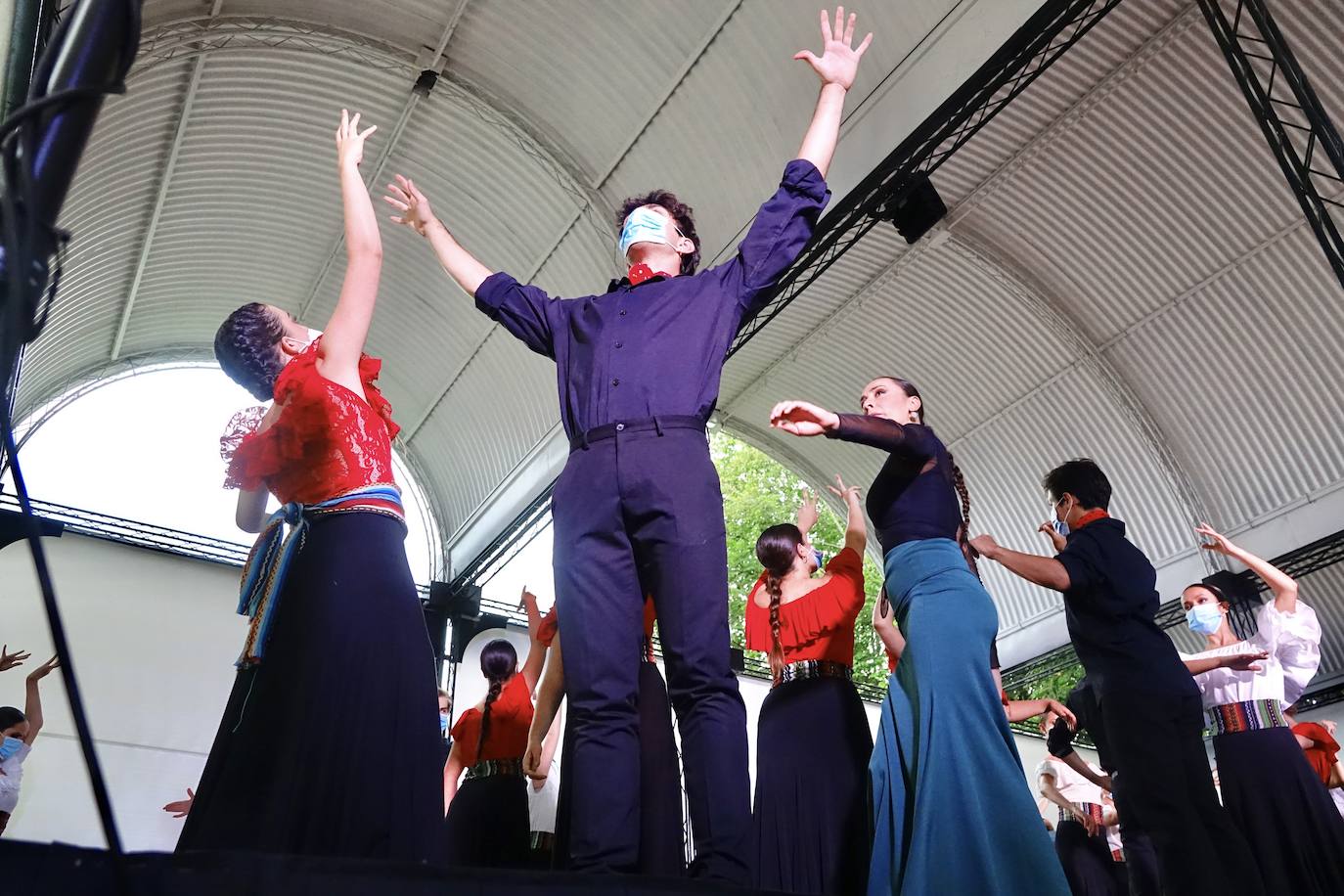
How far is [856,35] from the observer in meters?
7.00

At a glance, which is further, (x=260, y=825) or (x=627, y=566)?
(x=627, y=566)

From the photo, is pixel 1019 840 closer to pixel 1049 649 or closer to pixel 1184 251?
pixel 1184 251

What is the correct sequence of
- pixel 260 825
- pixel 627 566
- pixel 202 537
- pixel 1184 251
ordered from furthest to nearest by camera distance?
pixel 202 537, pixel 1184 251, pixel 627 566, pixel 260 825

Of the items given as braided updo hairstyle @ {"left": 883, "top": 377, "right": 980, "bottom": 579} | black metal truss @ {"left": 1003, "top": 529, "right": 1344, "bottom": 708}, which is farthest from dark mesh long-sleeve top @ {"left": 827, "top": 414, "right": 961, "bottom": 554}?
black metal truss @ {"left": 1003, "top": 529, "right": 1344, "bottom": 708}

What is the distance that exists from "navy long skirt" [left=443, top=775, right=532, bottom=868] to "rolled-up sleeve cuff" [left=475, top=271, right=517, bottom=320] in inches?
101

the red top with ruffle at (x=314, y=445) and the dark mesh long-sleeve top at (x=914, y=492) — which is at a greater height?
Result: the dark mesh long-sleeve top at (x=914, y=492)

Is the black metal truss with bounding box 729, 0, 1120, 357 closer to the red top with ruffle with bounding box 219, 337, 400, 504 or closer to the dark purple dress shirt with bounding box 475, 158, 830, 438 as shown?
the dark purple dress shirt with bounding box 475, 158, 830, 438

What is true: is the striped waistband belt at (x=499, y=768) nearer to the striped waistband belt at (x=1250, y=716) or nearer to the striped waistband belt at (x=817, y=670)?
the striped waistband belt at (x=817, y=670)

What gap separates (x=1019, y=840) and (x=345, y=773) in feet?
4.34

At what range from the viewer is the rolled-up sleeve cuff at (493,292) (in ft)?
8.14

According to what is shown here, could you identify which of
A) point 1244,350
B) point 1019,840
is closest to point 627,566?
point 1019,840

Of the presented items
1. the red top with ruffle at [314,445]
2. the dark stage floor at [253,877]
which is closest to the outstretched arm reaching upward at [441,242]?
the red top with ruffle at [314,445]

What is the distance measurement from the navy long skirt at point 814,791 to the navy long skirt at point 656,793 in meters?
0.26

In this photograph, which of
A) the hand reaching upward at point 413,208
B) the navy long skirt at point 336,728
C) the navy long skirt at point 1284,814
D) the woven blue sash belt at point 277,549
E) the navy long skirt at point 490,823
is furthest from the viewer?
the navy long skirt at point 490,823
